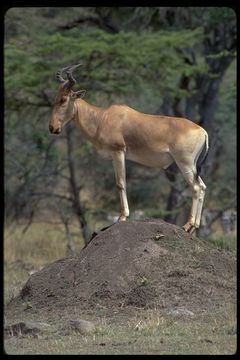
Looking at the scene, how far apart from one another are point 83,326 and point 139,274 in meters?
1.26

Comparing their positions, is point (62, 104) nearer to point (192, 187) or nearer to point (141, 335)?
point (192, 187)

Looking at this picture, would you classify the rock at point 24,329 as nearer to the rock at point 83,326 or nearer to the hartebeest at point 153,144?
the rock at point 83,326

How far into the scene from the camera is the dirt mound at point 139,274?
30.5 feet

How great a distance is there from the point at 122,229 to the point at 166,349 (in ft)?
8.32

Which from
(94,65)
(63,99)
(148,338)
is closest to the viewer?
(148,338)

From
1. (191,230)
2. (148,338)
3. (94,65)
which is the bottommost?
(148,338)

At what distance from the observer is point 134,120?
1044 cm

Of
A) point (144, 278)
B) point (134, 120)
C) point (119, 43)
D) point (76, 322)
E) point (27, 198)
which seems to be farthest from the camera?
point (27, 198)

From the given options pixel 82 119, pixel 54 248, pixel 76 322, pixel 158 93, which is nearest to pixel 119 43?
pixel 158 93

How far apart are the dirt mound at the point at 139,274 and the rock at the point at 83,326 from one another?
0.69 metres

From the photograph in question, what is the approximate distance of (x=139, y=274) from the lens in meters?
9.48

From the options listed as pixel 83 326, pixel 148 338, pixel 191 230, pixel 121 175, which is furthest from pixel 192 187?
pixel 148 338

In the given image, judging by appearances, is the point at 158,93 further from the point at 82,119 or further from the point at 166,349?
the point at 166,349

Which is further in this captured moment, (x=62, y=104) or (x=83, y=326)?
(x=62, y=104)
